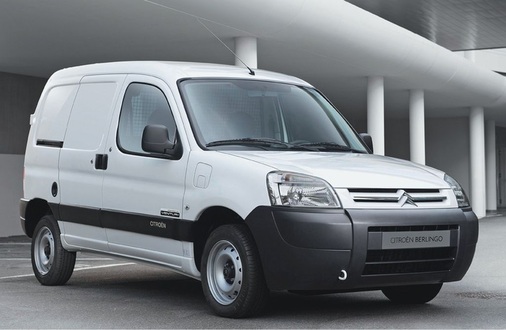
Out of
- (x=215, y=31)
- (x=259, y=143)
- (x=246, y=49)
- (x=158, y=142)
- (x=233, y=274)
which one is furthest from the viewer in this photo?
(x=246, y=49)

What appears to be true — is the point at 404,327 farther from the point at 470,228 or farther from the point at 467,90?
the point at 467,90

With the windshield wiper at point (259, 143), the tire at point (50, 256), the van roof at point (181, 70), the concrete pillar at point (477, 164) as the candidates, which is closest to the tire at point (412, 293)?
the windshield wiper at point (259, 143)

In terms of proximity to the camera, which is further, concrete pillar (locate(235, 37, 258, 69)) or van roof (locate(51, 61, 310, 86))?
concrete pillar (locate(235, 37, 258, 69))

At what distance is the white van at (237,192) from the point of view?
7215 millimetres

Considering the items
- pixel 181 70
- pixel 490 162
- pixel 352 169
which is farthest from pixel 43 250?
pixel 490 162

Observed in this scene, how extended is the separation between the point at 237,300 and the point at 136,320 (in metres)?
0.80

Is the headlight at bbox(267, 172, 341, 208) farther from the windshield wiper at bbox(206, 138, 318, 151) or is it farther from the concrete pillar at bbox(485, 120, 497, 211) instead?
the concrete pillar at bbox(485, 120, 497, 211)

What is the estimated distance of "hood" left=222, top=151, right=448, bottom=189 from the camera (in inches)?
289

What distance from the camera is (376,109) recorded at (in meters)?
24.3

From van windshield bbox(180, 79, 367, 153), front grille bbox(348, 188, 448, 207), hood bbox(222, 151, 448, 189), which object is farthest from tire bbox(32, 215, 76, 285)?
front grille bbox(348, 188, 448, 207)

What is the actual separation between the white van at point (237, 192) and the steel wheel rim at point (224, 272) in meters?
0.01

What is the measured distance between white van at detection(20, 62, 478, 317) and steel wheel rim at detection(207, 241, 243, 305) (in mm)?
11

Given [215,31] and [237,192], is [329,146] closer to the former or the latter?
[237,192]

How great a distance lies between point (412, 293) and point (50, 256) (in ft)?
12.1
